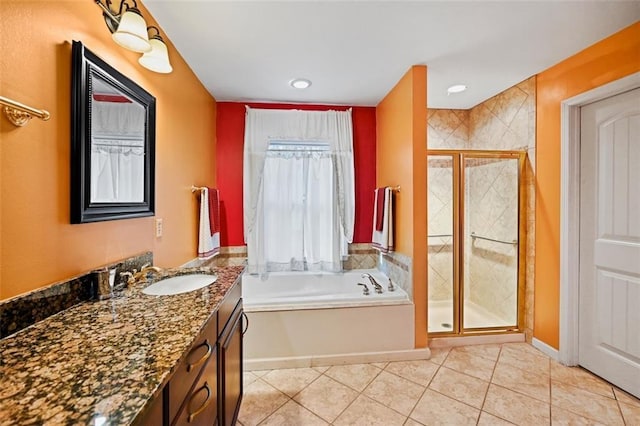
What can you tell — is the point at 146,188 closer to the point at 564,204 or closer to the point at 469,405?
the point at 469,405

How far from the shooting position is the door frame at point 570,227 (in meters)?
2.04

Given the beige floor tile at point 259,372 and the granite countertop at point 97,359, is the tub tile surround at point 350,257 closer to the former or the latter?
the beige floor tile at point 259,372

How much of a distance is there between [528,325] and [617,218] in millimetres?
1152

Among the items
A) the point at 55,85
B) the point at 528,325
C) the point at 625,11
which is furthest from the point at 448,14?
the point at 528,325

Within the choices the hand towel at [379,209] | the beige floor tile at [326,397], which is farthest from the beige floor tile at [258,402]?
the hand towel at [379,209]

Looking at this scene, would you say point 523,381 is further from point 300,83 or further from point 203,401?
point 300,83

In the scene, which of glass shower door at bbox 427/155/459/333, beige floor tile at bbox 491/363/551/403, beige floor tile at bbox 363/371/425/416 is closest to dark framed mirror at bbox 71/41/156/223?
beige floor tile at bbox 363/371/425/416

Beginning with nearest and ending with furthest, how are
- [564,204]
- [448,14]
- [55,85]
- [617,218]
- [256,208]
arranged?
[55,85], [448,14], [617,218], [564,204], [256,208]

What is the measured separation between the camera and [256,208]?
2.84 meters

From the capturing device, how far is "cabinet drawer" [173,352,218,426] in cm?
81

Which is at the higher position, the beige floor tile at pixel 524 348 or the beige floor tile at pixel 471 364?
the beige floor tile at pixel 524 348

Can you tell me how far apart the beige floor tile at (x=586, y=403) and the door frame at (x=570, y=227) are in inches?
13.7

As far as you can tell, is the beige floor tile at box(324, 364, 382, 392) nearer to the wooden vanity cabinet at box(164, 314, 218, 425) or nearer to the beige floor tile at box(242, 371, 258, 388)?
the beige floor tile at box(242, 371, 258, 388)

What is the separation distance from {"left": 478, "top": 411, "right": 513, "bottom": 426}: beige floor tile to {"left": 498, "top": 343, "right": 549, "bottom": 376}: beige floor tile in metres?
0.68
